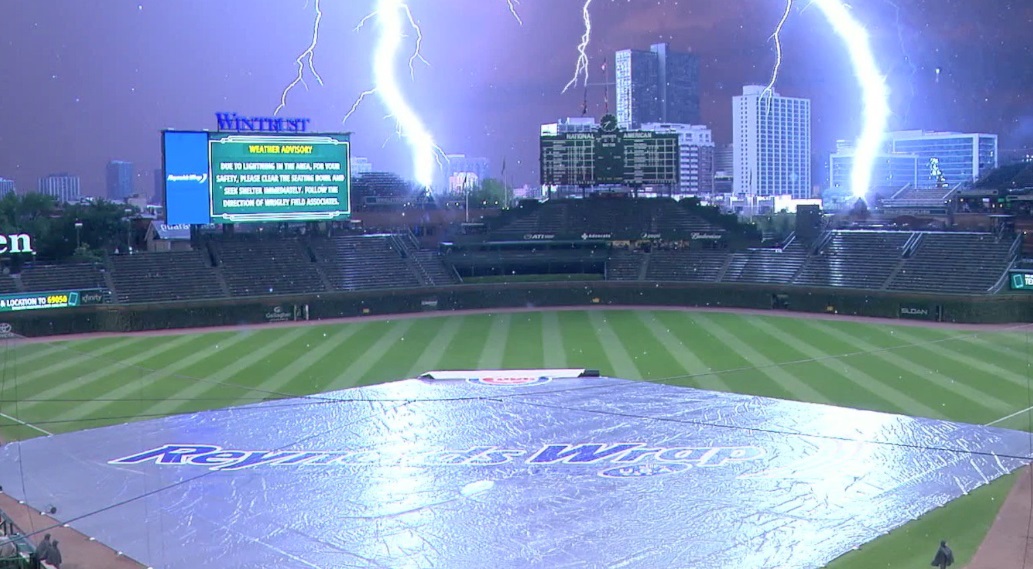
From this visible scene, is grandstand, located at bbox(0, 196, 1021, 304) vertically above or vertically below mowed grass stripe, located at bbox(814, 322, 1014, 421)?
above

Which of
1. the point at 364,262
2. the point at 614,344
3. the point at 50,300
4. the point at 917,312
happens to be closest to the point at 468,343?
the point at 614,344

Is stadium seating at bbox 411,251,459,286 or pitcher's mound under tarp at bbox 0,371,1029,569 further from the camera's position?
stadium seating at bbox 411,251,459,286

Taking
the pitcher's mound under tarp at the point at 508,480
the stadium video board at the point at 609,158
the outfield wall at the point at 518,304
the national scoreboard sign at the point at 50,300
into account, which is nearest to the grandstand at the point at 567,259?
the outfield wall at the point at 518,304

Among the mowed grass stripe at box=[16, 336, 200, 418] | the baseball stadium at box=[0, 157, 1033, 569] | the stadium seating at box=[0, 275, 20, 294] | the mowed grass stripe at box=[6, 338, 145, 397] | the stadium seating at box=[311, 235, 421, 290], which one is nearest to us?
the baseball stadium at box=[0, 157, 1033, 569]

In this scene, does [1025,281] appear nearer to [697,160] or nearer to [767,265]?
[767,265]

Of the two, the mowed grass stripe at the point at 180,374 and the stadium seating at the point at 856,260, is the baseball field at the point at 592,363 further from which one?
the stadium seating at the point at 856,260

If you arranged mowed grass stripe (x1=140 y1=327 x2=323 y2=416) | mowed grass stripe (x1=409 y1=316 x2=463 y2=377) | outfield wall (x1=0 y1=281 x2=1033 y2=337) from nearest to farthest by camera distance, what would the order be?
mowed grass stripe (x1=140 y1=327 x2=323 y2=416), mowed grass stripe (x1=409 y1=316 x2=463 y2=377), outfield wall (x1=0 y1=281 x2=1033 y2=337)

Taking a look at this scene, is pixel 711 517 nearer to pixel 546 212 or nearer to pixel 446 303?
pixel 446 303

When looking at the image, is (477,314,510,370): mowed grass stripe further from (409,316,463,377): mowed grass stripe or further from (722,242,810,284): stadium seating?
(722,242,810,284): stadium seating

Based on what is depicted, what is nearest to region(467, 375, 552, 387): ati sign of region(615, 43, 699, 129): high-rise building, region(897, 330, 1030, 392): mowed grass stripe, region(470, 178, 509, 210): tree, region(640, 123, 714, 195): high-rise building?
region(897, 330, 1030, 392): mowed grass stripe
